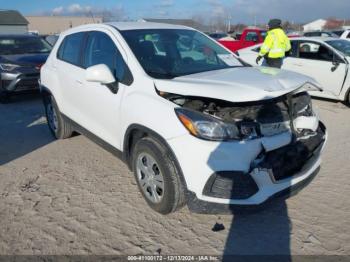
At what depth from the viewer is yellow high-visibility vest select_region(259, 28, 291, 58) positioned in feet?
26.5

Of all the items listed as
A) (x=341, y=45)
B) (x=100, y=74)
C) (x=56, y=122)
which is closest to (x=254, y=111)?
(x=100, y=74)

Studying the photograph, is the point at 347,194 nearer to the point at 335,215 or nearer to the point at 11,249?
the point at 335,215

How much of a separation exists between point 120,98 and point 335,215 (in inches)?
94.8

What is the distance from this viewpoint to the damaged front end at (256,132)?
9.30 feet

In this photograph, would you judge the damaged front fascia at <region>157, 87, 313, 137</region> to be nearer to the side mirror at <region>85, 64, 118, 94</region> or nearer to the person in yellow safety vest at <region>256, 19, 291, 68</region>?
the side mirror at <region>85, 64, 118, 94</region>

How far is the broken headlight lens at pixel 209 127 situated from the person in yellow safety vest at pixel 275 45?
19.2ft

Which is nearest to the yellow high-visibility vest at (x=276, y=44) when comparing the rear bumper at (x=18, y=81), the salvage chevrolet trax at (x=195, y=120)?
the salvage chevrolet trax at (x=195, y=120)

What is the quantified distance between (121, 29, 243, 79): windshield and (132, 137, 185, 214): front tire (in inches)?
29.6

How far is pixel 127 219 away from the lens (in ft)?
11.1

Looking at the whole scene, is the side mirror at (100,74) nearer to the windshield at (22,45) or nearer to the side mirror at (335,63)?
the side mirror at (335,63)

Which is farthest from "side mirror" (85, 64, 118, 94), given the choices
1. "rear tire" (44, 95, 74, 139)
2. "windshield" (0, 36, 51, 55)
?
"windshield" (0, 36, 51, 55)

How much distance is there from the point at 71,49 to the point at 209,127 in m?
2.90

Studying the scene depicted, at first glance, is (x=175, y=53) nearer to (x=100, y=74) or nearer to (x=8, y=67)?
(x=100, y=74)

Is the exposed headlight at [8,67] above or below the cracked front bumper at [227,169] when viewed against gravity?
below
